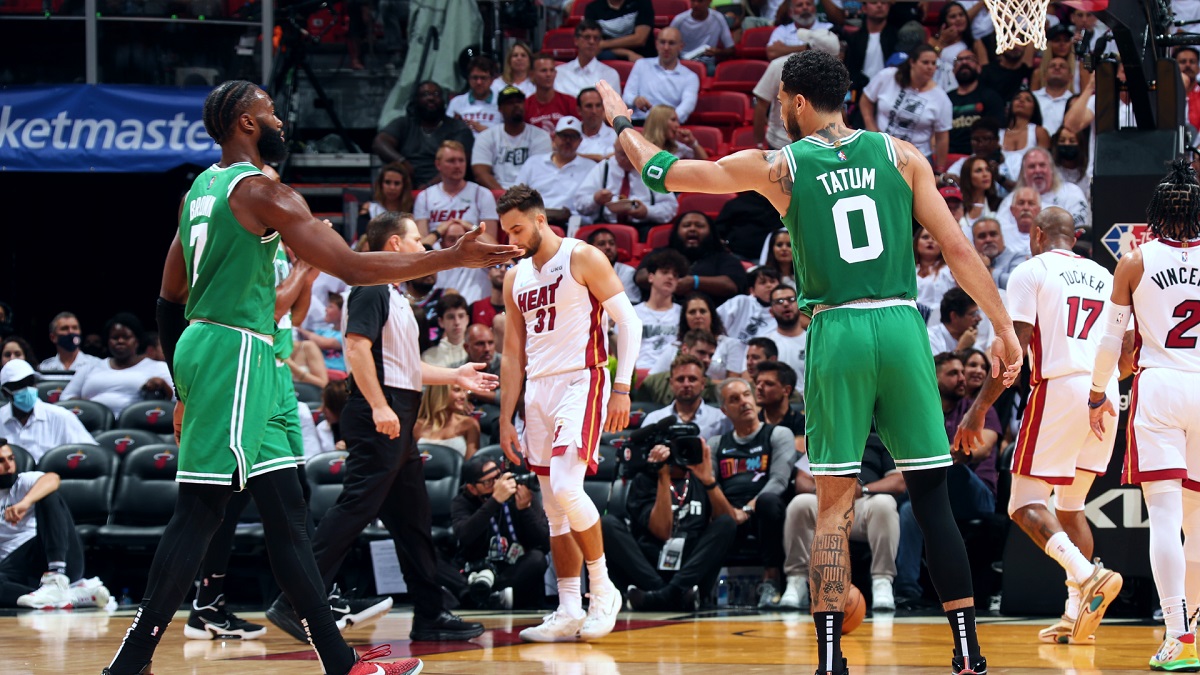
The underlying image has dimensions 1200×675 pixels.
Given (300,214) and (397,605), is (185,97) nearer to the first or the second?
(397,605)

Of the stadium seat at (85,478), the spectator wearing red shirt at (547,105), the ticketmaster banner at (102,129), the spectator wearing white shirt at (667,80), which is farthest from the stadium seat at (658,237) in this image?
the stadium seat at (85,478)

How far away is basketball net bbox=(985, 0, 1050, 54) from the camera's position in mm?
8977

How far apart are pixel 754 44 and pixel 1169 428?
11.0 m

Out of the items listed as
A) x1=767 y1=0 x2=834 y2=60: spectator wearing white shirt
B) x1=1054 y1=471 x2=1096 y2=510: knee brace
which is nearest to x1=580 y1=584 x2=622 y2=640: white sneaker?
x1=1054 y1=471 x2=1096 y2=510: knee brace

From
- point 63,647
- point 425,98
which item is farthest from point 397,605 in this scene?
point 425,98

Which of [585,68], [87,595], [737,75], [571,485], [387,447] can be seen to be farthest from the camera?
[737,75]

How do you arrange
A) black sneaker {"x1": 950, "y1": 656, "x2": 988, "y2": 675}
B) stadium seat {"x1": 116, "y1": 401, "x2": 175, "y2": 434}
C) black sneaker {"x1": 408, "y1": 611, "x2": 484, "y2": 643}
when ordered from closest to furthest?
black sneaker {"x1": 950, "y1": 656, "x2": 988, "y2": 675}, black sneaker {"x1": 408, "y1": 611, "x2": 484, "y2": 643}, stadium seat {"x1": 116, "y1": 401, "x2": 175, "y2": 434}

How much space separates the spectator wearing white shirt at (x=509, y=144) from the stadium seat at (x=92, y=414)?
455cm

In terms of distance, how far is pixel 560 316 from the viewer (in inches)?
315

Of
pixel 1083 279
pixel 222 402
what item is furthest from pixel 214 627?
pixel 1083 279

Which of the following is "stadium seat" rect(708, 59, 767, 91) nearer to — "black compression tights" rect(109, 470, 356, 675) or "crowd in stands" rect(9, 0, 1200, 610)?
"crowd in stands" rect(9, 0, 1200, 610)

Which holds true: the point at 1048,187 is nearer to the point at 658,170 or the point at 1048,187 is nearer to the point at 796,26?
the point at 796,26

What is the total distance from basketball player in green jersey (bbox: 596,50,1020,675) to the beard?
4.84 feet

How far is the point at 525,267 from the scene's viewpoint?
26.8 feet
